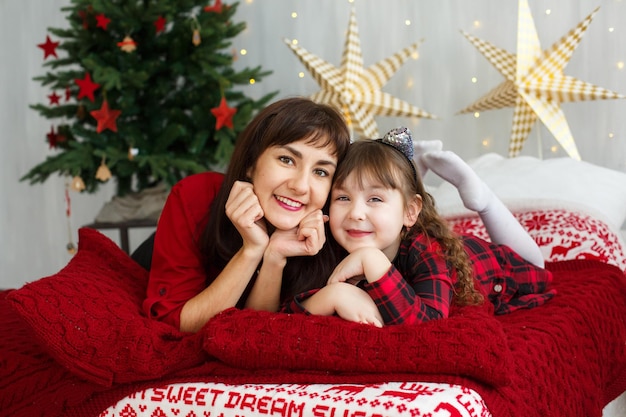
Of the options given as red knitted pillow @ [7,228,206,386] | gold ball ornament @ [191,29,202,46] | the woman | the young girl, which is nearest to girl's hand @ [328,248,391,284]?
the young girl

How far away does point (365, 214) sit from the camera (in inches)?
60.2

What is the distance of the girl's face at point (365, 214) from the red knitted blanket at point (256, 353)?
255 mm

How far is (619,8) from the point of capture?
2.98 m

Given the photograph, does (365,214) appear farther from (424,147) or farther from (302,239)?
(424,147)

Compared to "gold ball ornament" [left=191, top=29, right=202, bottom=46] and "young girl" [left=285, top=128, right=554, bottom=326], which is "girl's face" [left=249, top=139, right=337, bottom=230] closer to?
"young girl" [left=285, top=128, right=554, bottom=326]

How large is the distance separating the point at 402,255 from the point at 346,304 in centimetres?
29

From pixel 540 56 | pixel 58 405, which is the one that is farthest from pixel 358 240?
pixel 540 56

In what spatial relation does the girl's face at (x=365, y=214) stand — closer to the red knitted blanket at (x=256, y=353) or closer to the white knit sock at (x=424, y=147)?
the red knitted blanket at (x=256, y=353)

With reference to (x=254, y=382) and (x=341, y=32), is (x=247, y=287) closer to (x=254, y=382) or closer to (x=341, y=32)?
(x=254, y=382)

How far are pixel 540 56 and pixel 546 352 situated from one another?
5.81 ft

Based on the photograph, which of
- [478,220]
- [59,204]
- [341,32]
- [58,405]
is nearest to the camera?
[58,405]

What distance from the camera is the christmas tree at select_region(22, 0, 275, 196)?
3.20 meters

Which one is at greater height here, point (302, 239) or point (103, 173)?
point (302, 239)

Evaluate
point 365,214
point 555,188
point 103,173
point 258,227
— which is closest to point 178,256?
point 258,227
